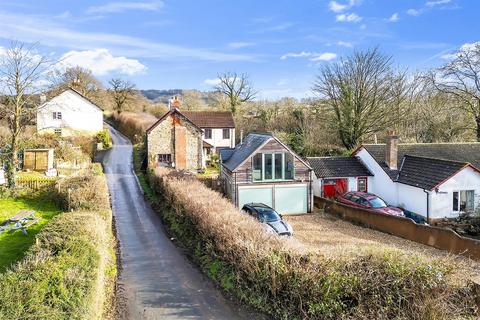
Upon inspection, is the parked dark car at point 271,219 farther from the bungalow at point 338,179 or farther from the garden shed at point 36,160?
the garden shed at point 36,160

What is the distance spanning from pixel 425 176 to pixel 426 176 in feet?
0.27

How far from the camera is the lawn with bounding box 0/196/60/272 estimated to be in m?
15.3

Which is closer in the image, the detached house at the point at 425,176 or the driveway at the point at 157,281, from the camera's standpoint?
the driveway at the point at 157,281

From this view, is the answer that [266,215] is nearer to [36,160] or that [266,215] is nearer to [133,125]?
A: [36,160]

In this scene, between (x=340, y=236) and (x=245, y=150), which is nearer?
(x=340, y=236)

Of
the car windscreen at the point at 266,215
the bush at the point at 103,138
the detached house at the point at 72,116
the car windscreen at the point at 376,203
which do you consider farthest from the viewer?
the bush at the point at 103,138

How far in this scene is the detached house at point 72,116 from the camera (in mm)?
49319

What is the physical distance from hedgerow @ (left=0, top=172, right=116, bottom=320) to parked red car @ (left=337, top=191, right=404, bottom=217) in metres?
17.4

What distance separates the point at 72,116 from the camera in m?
51.3

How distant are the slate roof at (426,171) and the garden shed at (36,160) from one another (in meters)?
28.1

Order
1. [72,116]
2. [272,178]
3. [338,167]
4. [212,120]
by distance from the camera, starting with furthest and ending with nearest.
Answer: [72,116] < [212,120] < [338,167] < [272,178]

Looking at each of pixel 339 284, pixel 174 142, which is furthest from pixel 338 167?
pixel 339 284

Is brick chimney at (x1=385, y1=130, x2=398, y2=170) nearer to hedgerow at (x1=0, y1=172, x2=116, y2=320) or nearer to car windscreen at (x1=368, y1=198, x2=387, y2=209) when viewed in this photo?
car windscreen at (x1=368, y1=198, x2=387, y2=209)

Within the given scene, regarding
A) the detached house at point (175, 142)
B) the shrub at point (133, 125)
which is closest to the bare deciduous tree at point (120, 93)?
the shrub at point (133, 125)
